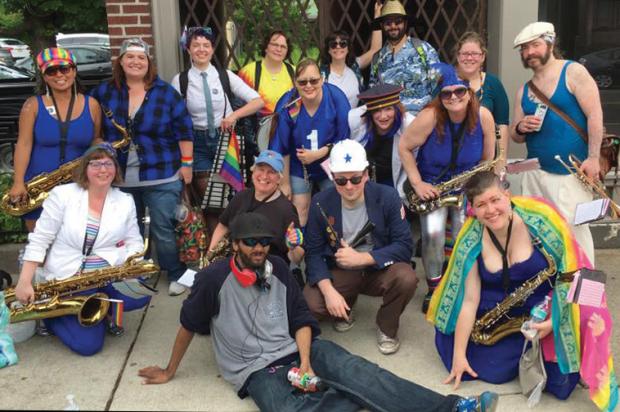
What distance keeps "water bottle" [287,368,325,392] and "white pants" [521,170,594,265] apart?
2087mm

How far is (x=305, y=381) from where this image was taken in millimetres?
3350

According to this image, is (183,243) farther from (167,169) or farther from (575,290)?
(575,290)

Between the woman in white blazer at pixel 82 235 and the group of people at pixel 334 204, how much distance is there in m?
0.01

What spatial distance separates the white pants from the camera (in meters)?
4.41

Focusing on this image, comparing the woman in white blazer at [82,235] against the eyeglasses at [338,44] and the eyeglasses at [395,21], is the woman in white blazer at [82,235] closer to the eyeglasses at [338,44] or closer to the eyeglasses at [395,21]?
the eyeglasses at [338,44]

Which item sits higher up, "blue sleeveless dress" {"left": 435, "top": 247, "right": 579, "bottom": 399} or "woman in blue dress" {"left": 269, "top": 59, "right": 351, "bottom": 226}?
"woman in blue dress" {"left": 269, "top": 59, "right": 351, "bottom": 226}

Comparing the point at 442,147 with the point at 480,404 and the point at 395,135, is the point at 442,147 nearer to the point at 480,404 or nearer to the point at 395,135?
the point at 395,135

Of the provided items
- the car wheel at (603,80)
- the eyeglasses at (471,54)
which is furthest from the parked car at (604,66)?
the eyeglasses at (471,54)

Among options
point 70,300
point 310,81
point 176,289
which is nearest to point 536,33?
point 310,81

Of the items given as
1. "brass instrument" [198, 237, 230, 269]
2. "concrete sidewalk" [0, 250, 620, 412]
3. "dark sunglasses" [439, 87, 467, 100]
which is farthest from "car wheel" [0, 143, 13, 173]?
"dark sunglasses" [439, 87, 467, 100]

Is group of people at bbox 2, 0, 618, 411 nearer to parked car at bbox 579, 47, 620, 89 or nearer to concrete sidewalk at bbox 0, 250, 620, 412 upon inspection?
concrete sidewalk at bbox 0, 250, 620, 412

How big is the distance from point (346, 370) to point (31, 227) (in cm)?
269

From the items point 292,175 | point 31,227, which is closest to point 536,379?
point 292,175

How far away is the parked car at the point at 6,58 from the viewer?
35.2 ft
